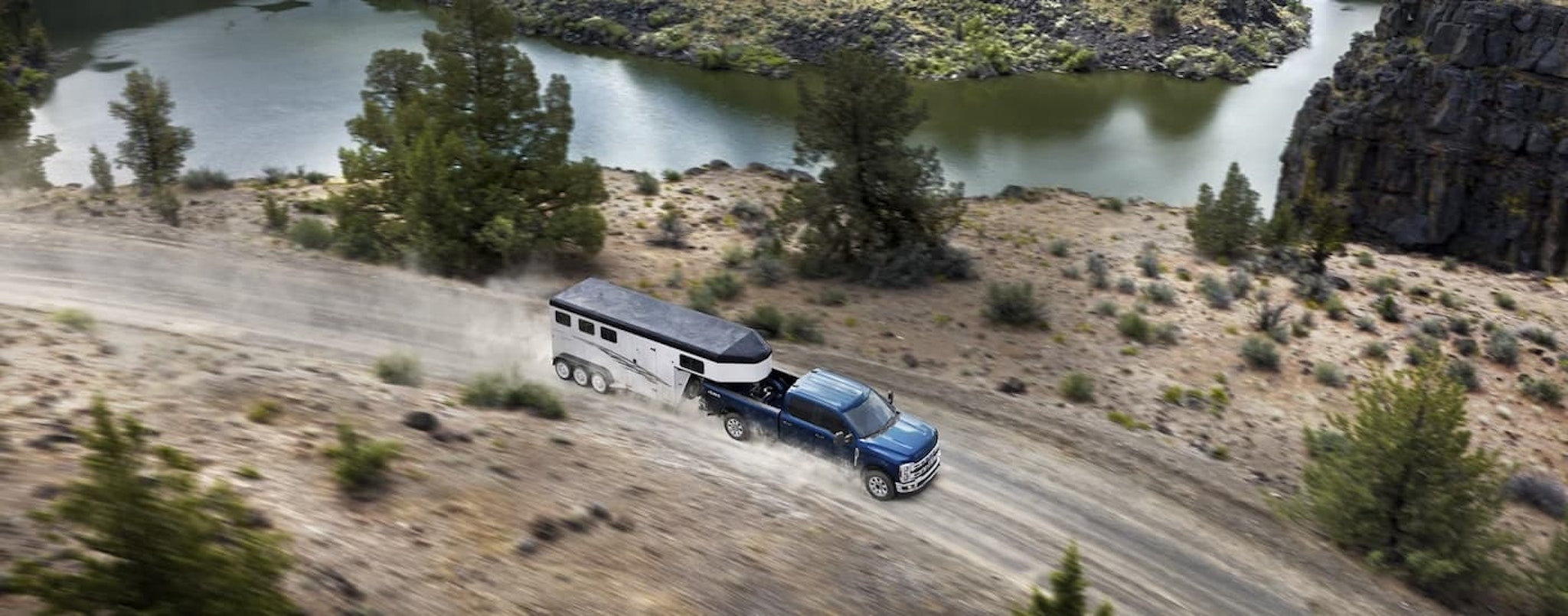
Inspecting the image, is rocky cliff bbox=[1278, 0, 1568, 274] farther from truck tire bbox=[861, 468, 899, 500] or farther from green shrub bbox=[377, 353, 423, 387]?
green shrub bbox=[377, 353, 423, 387]

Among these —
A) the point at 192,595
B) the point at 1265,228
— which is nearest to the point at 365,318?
the point at 192,595

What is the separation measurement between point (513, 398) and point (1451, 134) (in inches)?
2027

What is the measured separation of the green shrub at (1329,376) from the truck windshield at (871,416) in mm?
13642

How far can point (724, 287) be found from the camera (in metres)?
28.1

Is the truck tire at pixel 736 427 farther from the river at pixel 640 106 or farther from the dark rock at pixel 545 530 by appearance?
the river at pixel 640 106

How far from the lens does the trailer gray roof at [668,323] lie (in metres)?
18.1

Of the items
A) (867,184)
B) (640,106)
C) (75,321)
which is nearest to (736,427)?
(75,321)

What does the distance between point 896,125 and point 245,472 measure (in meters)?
22.5

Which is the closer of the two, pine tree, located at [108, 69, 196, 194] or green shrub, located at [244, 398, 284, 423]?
green shrub, located at [244, 398, 284, 423]

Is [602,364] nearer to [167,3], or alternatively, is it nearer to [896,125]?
[896,125]

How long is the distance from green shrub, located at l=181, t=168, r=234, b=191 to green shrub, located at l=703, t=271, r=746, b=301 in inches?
862

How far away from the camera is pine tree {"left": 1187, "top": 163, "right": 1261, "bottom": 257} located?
37.6 metres

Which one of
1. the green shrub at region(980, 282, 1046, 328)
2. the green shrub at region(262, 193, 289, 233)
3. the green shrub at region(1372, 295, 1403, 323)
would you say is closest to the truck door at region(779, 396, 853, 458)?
the green shrub at region(980, 282, 1046, 328)

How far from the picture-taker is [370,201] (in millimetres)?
29703
